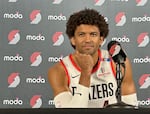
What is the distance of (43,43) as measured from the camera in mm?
2666

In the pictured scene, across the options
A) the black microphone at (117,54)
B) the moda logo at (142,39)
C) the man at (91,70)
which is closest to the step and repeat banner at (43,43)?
the moda logo at (142,39)

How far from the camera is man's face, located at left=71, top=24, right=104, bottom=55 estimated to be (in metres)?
1.59

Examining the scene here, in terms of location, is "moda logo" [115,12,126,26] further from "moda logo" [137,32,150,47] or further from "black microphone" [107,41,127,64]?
"black microphone" [107,41,127,64]

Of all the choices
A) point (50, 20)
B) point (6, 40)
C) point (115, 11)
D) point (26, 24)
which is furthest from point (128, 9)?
point (6, 40)

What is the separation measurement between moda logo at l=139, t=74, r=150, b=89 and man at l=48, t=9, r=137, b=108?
40.2 inches

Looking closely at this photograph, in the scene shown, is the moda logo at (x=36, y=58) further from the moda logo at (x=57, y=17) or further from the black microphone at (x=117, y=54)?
the black microphone at (x=117, y=54)

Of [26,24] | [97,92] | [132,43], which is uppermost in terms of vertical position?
[26,24]

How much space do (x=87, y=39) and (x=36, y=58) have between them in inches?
43.4

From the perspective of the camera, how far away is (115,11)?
2.70 metres

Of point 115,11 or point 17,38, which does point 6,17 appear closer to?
point 17,38

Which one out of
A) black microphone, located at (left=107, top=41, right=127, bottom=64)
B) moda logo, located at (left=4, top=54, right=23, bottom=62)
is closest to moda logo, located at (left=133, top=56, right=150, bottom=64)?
moda logo, located at (left=4, top=54, right=23, bottom=62)

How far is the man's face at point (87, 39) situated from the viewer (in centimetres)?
159

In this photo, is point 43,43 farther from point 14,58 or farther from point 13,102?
point 13,102

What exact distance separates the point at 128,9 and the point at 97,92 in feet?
4.44
